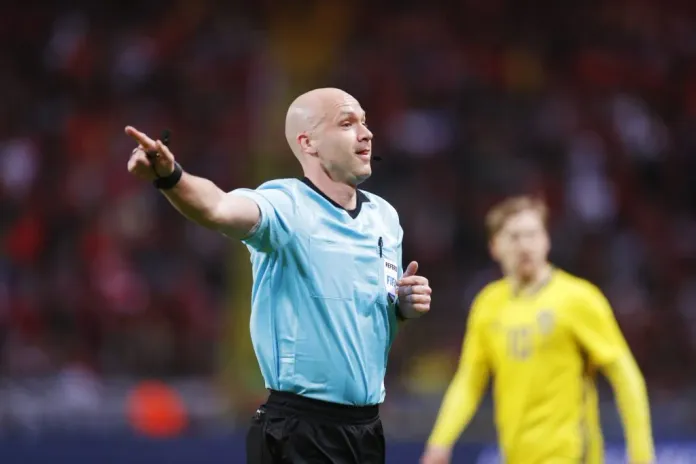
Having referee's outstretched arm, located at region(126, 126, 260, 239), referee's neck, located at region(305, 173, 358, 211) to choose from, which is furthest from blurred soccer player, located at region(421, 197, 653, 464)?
referee's outstretched arm, located at region(126, 126, 260, 239)

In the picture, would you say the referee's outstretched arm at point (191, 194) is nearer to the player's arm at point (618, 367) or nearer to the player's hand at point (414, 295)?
the player's hand at point (414, 295)

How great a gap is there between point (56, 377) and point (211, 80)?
3.94 m

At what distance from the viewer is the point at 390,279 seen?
13.0ft

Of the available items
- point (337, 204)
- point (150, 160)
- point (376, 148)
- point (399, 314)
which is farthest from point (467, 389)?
point (376, 148)

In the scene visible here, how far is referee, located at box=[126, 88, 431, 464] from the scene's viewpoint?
147 inches

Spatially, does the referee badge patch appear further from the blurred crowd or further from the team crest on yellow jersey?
the blurred crowd

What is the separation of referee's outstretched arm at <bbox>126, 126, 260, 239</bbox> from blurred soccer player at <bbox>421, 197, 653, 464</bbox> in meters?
2.28

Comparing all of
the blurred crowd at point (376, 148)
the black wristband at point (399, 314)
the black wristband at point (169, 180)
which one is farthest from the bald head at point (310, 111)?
the blurred crowd at point (376, 148)

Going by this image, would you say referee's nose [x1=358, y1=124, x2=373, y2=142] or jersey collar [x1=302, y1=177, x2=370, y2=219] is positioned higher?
referee's nose [x1=358, y1=124, x2=373, y2=142]

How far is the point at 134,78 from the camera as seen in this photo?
12164mm

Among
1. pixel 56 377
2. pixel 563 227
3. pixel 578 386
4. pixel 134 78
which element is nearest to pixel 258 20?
pixel 134 78

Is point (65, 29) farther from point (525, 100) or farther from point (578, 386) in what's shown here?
point (578, 386)

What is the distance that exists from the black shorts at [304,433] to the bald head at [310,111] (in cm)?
80

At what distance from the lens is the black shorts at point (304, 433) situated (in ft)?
12.3
